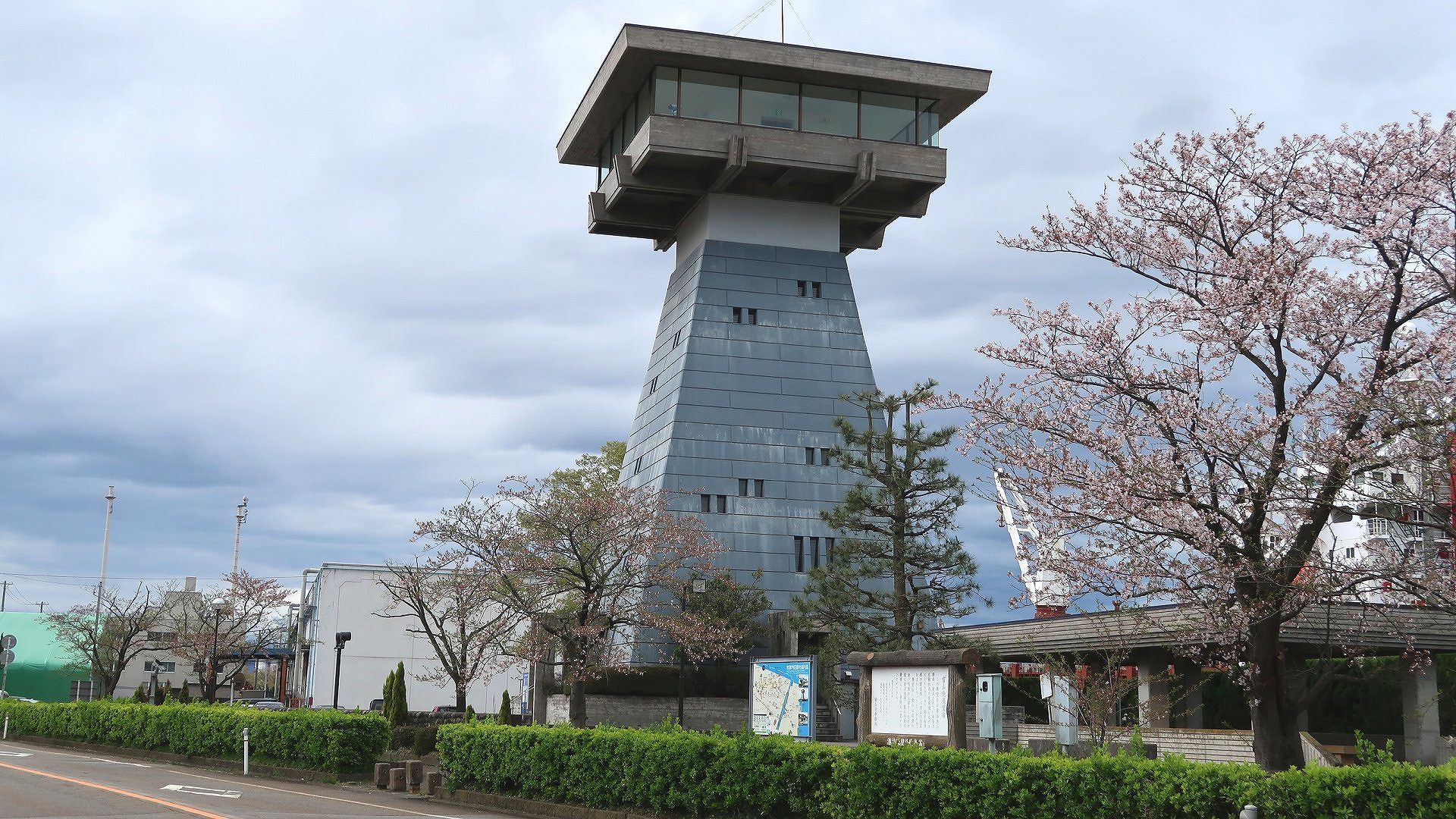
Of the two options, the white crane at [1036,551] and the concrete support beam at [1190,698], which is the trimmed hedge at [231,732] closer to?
the white crane at [1036,551]

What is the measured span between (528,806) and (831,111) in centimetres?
2931

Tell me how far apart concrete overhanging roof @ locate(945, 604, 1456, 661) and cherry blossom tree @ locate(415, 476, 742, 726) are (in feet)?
27.2

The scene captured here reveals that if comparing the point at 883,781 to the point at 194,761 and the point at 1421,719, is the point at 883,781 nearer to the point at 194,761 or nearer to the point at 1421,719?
the point at 194,761

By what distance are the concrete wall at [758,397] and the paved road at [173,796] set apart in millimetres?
18780

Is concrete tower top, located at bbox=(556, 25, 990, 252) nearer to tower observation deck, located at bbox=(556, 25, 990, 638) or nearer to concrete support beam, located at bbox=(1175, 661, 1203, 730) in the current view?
tower observation deck, located at bbox=(556, 25, 990, 638)

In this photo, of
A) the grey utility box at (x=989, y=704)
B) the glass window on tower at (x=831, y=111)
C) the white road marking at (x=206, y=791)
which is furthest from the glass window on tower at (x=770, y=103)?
the grey utility box at (x=989, y=704)

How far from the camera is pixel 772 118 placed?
43.1 m

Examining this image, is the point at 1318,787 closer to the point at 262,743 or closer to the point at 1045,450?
the point at 1045,450

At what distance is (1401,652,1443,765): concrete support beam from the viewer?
3186 centimetres

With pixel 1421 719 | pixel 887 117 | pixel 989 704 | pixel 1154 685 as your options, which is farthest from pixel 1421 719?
pixel 887 117

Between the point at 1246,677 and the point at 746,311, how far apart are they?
2924 cm

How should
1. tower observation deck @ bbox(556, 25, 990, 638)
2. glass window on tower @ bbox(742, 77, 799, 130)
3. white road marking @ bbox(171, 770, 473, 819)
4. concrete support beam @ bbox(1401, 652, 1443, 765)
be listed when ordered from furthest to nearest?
glass window on tower @ bbox(742, 77, 799, 130)
tower observation deck @ bbox(556, 25, 990, 638)
concrete support beam @ bbox(1401, 652, 1443, 765)
white road marking @ bbox(171, 770, 473, 819)

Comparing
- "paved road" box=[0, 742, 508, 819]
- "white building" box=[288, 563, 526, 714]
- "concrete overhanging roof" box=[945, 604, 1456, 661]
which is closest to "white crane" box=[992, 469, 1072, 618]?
"concrete overhanging roof" box=[945, 604, 1456, 661]

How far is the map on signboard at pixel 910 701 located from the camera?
16406mm
